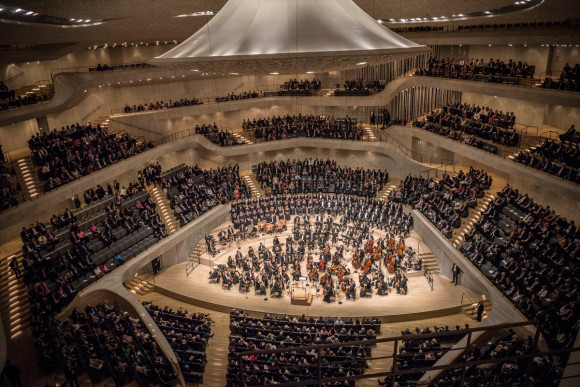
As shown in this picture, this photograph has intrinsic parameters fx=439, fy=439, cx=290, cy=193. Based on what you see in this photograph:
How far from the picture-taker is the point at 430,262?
2077 centimetres

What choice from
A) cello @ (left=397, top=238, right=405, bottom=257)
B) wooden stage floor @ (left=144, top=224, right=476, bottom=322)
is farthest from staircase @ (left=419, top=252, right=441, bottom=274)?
cello @ (left=397, top=238, right=405, bottom=257)

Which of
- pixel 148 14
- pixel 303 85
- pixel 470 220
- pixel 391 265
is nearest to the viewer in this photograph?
pixel 148 14

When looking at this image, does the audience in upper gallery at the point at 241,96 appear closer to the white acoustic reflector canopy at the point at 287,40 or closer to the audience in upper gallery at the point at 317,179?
the audience in upper gallery at the point at 317,179

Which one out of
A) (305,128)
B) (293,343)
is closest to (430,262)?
(293,343)

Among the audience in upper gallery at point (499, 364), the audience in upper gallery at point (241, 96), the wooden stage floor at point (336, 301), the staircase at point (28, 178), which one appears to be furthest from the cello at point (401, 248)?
the staircase at point (28, 178)

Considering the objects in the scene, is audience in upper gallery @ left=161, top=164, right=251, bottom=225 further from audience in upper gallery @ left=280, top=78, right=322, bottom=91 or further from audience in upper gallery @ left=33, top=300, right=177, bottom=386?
audience in upper gallery @ left=33, top=300, right=177, bottom=386

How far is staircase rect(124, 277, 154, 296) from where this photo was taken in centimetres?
1978

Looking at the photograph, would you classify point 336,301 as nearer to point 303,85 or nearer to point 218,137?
point 218,137

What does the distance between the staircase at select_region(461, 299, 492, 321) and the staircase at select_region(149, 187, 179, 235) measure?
13.8 metres

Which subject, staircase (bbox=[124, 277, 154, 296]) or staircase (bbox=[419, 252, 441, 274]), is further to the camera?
staircase (bbox=[419, 252, 441, 274])

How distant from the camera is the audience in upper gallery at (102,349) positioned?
12344mm

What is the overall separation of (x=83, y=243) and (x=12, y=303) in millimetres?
3621

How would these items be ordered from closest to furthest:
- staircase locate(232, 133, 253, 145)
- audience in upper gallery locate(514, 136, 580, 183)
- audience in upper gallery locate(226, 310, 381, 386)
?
1. audience in upper gallery locate(226, 310, 381, 386)
2. audience in upper gallery locate(514, 136, 580, 183)
3. staircase locate(232, 133, 253, 145)

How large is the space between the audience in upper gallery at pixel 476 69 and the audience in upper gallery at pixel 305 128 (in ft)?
17.6
